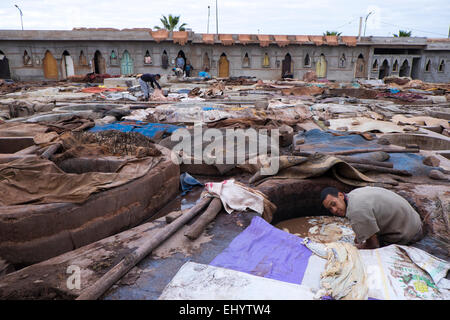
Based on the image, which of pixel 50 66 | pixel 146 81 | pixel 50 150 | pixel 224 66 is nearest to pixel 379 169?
pixel 50 150

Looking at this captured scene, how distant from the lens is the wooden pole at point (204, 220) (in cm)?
342

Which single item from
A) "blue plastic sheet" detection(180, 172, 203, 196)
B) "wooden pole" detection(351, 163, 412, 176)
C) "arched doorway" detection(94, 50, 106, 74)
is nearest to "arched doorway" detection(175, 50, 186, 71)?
"arched doorway" detection(94, 50, 106, 74)

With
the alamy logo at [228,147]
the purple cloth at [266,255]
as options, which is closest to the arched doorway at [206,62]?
the alamy logo at [228,147]

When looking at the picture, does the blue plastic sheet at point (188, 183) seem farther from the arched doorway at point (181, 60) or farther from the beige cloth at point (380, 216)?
the arched doorway at point (181, 60)

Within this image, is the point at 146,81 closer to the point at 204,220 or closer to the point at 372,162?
the point at 372,162

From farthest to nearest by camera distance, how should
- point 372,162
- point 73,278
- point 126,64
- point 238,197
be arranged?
point 126,64
point 372,162
point 238,197
point 73,278

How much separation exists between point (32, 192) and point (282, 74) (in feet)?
90.9

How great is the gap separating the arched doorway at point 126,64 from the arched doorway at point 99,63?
159 cm

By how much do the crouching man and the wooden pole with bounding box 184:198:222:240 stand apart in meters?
1.33

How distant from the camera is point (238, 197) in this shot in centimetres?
423

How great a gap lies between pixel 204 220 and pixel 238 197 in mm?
722

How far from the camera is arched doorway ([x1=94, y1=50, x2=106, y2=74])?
27.4 m
